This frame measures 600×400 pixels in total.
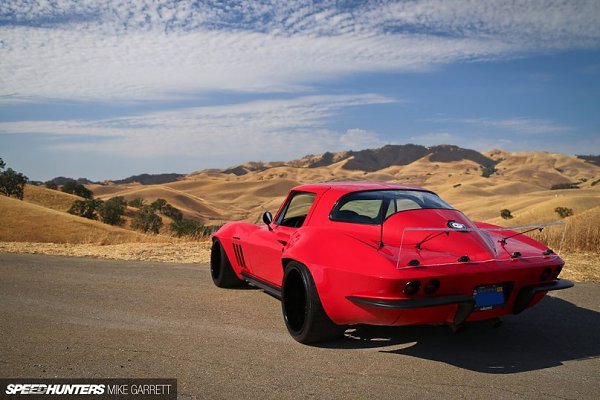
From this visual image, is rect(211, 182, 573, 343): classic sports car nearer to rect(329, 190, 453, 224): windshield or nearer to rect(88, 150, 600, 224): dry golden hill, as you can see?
rect(329, 190, 453, 224): windshield

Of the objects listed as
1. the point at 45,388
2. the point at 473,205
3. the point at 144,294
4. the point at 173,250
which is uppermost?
the point at 45,388

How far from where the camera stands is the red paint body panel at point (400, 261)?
3.71m

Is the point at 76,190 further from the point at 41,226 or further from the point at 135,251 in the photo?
the point at 135,251

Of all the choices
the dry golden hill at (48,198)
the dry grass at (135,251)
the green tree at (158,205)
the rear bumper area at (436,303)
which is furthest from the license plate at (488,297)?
the green tree at (158,205)

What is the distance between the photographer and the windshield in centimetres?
469

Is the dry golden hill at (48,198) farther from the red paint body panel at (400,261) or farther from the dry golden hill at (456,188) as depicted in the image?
the red paint body panel at (400,261)

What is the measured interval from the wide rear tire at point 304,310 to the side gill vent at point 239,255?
166 centimetres

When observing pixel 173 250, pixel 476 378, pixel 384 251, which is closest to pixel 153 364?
pixel 384 251

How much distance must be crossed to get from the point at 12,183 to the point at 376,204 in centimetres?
5951

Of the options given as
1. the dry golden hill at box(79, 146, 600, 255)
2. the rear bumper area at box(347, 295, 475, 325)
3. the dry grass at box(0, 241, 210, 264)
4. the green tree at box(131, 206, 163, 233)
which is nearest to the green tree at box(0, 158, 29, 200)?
the green tree at box(131, 206, 163, 233)

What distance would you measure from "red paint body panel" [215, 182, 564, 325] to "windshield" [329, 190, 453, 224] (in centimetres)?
7

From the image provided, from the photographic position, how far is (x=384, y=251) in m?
3.97

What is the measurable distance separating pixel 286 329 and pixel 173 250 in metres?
6.88

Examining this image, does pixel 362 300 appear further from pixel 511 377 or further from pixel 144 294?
pixel 144 294
